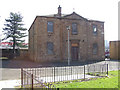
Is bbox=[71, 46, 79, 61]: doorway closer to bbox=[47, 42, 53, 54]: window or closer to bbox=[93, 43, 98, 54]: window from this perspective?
bbox=[47, 42, 53, 54]: window

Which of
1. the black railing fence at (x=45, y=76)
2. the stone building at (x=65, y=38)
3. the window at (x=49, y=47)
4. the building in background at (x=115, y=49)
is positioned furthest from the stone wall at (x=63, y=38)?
the black railing fence at (x=45, y=76)

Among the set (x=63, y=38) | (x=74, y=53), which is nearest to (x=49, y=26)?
(x=63, y=38)

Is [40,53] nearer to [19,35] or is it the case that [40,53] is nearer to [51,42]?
[51,42]

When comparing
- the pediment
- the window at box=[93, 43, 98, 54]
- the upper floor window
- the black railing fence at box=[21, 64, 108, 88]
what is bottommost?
the black railing fence at box=[21, 64, 108, 88]

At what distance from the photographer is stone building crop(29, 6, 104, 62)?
81.9 ft

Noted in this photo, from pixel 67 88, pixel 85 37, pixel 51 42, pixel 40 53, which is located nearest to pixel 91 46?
pixel 85 37

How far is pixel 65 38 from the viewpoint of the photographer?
1037 inches

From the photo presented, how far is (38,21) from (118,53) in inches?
798

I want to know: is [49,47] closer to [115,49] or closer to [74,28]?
[74,28]

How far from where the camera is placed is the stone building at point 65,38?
25.0m

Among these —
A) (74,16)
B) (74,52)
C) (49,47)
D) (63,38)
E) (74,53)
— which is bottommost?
(74,53)

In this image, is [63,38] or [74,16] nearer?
[63,38]

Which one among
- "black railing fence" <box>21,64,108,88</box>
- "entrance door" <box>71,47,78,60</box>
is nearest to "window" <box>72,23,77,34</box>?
"entrance door" <box>71,47,78,60</box>

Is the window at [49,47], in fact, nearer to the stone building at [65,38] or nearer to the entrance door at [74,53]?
the stone building at [65,38]
